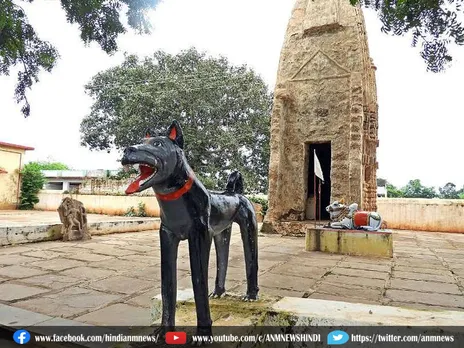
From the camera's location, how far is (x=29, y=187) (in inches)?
815

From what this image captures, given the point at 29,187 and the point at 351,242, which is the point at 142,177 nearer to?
the point at 351,242

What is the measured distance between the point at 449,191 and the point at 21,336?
4134 cm

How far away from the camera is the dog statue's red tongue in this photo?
1.83m

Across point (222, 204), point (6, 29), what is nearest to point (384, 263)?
point (222, 204)

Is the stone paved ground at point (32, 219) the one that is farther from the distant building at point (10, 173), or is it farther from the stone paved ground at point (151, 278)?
the distant building at point (10, 173)

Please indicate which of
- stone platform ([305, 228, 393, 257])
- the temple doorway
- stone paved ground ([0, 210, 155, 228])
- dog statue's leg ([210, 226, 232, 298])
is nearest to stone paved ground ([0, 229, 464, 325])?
stone platform ([305, 228, 393, 257])

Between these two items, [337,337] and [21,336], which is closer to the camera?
[337,337]

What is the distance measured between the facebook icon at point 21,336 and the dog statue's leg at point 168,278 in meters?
1.13

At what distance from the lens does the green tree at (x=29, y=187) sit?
67.1 ft

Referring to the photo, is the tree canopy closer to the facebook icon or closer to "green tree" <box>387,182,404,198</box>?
"green tree" <box>387,182,404,198</box>

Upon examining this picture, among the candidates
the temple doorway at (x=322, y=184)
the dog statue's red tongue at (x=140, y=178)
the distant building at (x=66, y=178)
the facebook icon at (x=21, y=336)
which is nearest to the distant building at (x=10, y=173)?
the distant building at (x=66, y=178)

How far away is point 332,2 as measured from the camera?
35.1ft

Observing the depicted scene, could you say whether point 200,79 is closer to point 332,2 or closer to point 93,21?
point 332,2

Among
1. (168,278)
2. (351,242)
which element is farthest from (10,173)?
(168,278)
